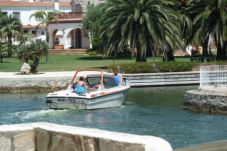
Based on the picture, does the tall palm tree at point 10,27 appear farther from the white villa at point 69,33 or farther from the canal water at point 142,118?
the canal water at point 142,118

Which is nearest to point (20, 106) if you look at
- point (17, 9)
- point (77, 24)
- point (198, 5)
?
point (198, 5)

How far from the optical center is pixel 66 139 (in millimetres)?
6688

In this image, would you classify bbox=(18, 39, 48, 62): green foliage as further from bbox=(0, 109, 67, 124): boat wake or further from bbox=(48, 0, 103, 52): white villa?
bbox=(48, 0, 103, 52): white villa

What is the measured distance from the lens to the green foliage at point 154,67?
4244cm

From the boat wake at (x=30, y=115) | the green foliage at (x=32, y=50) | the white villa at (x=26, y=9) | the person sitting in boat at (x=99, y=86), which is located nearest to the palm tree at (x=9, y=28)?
the white villa at (x=26, y=9)

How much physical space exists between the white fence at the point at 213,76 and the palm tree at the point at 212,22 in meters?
15.3

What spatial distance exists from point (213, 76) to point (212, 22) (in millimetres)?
18215

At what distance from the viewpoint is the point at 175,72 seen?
42562 mm

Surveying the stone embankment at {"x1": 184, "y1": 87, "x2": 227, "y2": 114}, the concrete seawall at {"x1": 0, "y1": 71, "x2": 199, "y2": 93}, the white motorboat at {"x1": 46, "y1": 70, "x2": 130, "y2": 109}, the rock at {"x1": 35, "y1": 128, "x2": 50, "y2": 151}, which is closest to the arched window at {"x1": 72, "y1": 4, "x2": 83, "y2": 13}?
the concrete seawall at {"x1": 0, "y1": 71, "x2": 199, "y2": 93}

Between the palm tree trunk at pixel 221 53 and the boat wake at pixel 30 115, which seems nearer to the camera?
the boat wake at pixel 30 115

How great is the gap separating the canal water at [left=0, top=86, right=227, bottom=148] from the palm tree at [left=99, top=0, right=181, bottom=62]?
12.1m

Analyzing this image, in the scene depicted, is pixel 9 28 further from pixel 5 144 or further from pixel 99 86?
pixel 5 144

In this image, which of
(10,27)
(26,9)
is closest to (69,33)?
(10,27)

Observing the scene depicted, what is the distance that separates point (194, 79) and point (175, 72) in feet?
4.65
